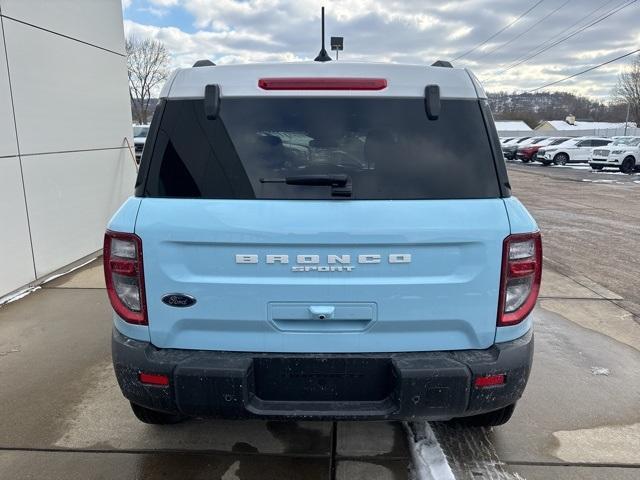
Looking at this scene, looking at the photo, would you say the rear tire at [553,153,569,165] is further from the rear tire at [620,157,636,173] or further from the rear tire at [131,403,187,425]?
the rear tire at [131,403,187,425]

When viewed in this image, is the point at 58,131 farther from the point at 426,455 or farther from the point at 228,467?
the point at 426,455

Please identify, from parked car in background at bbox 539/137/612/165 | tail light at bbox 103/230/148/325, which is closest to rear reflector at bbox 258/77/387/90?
tail light at bbox 103/230/148/325

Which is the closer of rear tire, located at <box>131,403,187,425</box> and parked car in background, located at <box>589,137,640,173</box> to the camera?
rear tire, located at <box>131,403,187,425</box>

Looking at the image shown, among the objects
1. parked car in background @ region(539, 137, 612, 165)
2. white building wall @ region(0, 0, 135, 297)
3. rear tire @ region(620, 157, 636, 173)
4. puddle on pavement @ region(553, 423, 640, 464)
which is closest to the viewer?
puddle on pavement @ region(553, 423, 640, 464)

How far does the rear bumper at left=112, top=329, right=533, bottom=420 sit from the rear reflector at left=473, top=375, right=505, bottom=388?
0.08ft

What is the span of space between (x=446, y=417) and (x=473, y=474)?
0.70 meters

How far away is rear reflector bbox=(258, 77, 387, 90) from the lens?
2350 millimetres

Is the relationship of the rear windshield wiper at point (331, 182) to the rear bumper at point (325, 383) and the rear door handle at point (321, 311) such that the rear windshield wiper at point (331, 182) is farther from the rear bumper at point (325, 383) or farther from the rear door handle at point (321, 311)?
the rear bumper at point (325, 383)

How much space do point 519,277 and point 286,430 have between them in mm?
1767

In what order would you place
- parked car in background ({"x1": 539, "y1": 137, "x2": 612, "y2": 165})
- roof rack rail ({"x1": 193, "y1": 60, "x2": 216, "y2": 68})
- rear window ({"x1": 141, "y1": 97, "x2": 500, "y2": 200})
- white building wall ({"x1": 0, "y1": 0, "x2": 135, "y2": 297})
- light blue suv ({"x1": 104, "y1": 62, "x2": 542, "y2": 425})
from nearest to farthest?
1. light blue suv ({"x1": 104, "y1": 62, "x2": 542, "y2": 425})
2. rear window ({"x1": 141, "y1": 97, "x2": 500, "y2": 200})
3. roof rack rail ({"x1": 193, "y1": 60, "x2": 216, "y2": 68})
4. white building wall ({"x1": 0, "y1": 0, "x2": 135, "y2": 297})
5. parked car in background ({"x1": 539, "y1": 137, "x2": 612, "y2": 165})

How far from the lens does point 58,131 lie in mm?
6543

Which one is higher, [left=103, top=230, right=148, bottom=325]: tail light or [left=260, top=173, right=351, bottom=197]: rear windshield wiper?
[left=260, top=173, right=351, bottom=197]: rear windshield wiper

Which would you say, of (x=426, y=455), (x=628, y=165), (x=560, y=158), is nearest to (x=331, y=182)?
(x=426, y=455)

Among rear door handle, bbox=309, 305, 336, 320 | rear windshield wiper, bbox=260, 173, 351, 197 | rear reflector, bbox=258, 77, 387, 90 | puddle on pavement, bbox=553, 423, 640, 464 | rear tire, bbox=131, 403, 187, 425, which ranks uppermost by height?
rear reflector, bbox=258, 77, 387, 90
